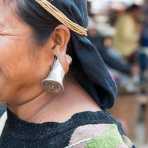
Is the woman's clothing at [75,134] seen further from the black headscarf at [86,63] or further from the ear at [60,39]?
the ear at [60,39]

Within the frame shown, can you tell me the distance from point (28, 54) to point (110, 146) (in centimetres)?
46

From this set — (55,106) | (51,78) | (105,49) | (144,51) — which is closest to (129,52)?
(144,51)

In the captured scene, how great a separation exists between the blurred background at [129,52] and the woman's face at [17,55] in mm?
6209

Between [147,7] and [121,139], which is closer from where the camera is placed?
[121,139]

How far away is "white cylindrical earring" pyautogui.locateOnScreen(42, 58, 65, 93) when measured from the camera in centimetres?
236

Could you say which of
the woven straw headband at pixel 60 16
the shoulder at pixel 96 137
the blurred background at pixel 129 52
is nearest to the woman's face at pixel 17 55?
the woven straw headband at pixel 60 16

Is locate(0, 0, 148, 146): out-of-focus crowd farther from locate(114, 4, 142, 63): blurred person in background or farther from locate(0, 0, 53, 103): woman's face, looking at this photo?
locate(0, 0, 53, 103): woman's face

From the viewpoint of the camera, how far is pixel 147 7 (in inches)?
433

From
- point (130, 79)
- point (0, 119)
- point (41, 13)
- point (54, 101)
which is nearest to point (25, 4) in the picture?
point (41, 13)

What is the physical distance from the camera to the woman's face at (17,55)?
2332 millimetres

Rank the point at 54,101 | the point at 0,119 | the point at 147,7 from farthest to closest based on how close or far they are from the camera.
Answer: the point at 147,7 → the point at 0,119 → the point at 54,101

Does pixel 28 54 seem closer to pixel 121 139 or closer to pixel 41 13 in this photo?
pixel 41 13

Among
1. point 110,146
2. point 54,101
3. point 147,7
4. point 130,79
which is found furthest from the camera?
point 147,7

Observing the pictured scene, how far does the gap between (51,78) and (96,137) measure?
11.1 inches
